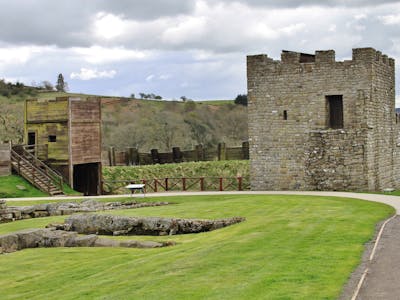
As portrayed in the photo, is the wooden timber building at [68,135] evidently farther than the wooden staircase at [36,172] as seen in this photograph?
Yes

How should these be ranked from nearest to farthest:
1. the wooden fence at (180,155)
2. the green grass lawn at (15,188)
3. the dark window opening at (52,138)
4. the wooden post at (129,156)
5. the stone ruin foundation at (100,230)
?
the stone ruin foundation at (100,230) → the green grass lawn at (15,188) → the dark window opening at (52,138) → the wooden post at (129,156) → the wooden fence at (180,155)

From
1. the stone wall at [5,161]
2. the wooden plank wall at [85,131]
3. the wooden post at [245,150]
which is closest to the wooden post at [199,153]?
the wooden post at [245,150]

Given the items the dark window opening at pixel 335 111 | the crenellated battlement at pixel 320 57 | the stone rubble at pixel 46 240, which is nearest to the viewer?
the stone rubble at pixel 46 240

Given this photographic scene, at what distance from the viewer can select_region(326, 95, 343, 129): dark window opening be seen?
115 feet

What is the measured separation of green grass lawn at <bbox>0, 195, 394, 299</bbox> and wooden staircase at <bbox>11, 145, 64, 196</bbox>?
718 inches

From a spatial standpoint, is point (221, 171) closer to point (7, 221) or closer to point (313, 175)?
point (313, 175)

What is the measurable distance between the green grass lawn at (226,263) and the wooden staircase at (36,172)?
1823 centimetres

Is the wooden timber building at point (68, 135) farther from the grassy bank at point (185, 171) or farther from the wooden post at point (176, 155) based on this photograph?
the wooden post at point (176, 155)

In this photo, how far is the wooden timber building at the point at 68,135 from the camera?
4400 centimetres

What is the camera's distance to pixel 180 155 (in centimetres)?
6322

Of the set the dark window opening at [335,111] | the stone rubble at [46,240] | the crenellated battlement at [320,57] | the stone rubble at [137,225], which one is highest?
the crenellated battlement at [320,57]

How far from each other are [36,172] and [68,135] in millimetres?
2993

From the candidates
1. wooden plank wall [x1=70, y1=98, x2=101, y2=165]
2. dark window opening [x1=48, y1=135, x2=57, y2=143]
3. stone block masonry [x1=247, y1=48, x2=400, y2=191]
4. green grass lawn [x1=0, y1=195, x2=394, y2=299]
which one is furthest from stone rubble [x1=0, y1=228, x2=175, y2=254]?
dark window opening [x1=48, y1=135, x2=57, y2=143]

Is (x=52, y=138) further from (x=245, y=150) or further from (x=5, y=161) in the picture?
(x=245, y=150)
